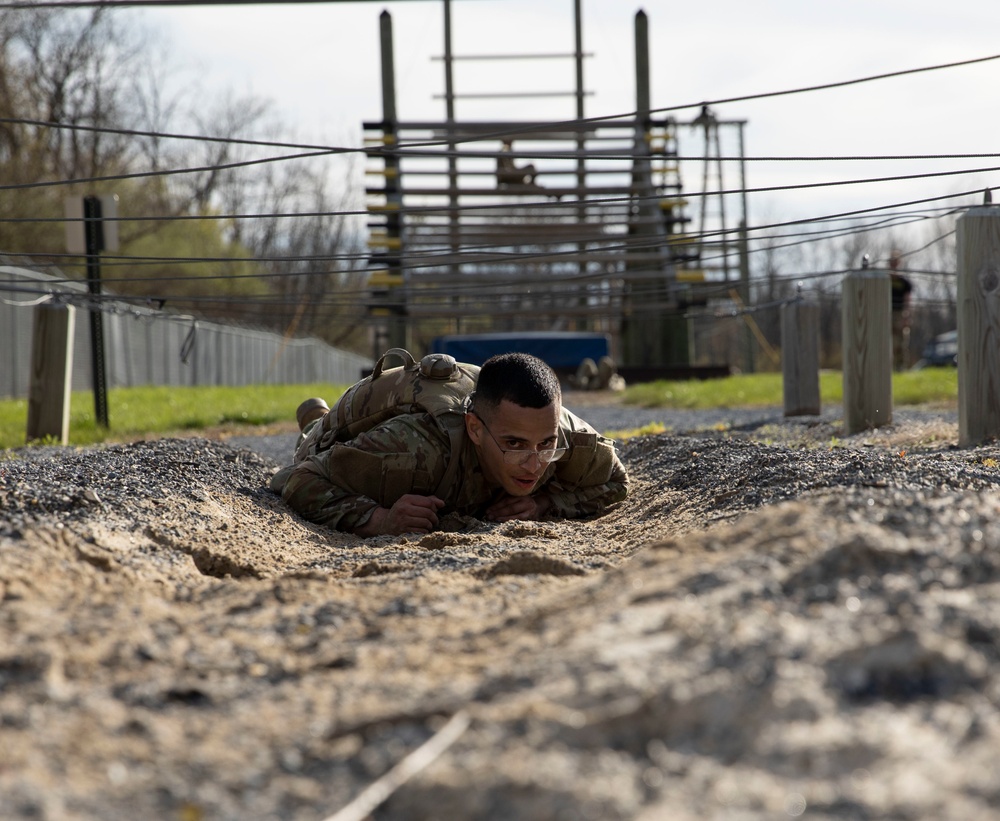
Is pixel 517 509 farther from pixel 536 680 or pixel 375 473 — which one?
pixel 536 680

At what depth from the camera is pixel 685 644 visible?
6.16 feet

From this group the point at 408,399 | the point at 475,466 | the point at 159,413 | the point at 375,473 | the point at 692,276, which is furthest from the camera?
the point at 692,276

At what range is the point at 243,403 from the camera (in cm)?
1470

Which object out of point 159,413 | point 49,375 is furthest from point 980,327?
point 159,413

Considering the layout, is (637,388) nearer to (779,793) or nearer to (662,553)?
(662,553)

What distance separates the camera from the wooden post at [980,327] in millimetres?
5719

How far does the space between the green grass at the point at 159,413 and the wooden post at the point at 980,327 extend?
6588 mm

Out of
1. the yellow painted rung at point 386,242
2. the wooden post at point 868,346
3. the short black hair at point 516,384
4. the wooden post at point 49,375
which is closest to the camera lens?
the short black hair at point 516,384

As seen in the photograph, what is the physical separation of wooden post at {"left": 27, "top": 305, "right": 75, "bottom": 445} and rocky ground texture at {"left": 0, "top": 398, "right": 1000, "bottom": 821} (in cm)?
599

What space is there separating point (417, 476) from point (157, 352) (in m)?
23.3

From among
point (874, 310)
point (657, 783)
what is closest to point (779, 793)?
point (657, 783)

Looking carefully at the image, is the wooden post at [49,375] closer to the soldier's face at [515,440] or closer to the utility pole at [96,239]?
the utility pole at [96,239]

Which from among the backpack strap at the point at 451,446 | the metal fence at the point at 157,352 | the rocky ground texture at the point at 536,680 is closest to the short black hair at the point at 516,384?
the backpack strap at the point at 451,446

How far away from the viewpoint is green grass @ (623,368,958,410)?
11.7 meters
